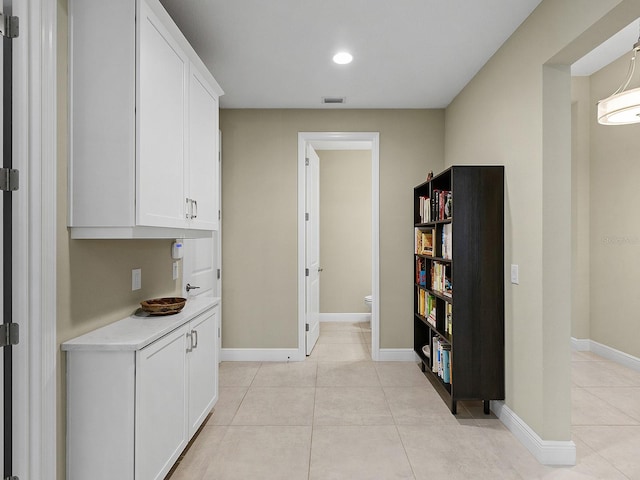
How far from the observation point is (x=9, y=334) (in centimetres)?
143

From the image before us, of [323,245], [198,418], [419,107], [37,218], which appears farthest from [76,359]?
[323,245]

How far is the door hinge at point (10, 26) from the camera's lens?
1412mm

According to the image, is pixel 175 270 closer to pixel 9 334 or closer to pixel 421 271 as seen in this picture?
pixel 9 334

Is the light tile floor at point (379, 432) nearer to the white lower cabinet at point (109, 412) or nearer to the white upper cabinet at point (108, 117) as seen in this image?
the white lower cabinet at point (109, 412)

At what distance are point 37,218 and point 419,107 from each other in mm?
3527

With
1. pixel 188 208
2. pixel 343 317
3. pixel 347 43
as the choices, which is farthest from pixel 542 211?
pixel 343 317

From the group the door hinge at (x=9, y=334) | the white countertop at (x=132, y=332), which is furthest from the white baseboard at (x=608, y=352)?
the door hinge at (x=9, y=334)

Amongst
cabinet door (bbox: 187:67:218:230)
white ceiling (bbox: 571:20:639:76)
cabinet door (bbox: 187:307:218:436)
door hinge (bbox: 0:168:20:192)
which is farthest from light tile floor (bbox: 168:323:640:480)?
white ceiling (bbox: 571:20:639:76)

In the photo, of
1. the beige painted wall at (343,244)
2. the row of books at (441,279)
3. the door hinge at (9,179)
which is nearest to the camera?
the door hinge at (9,179)

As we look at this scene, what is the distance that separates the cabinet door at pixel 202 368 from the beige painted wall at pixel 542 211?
6.58ft

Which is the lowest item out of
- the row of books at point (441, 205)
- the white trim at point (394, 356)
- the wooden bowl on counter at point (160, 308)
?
the white trim at point (394, 356)

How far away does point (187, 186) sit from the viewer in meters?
2.18

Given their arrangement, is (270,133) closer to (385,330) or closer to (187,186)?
(187,186)

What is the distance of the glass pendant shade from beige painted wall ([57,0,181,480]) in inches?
131
